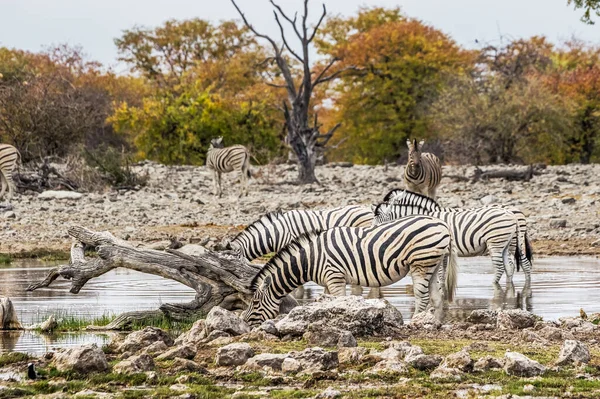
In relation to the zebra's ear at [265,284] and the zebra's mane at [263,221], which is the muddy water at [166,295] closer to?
the zebra's mane at [263,221]

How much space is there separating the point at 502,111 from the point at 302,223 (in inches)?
1242

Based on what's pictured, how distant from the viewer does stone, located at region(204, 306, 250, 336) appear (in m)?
10.2

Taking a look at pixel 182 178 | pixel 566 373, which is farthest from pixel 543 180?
pixel 566 373

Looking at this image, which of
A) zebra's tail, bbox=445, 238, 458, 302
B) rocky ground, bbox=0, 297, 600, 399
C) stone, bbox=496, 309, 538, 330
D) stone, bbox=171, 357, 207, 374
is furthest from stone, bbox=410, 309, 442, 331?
stone, bbox=171, 357, 207, 374

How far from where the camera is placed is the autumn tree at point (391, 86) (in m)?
59.0

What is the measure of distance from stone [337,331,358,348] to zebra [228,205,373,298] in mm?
5777

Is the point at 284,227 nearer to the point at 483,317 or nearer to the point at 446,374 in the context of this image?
the point at 483,317

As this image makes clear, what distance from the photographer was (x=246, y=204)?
29.2m

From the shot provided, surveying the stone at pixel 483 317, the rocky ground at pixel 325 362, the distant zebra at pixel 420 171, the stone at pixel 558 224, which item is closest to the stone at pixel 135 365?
the rocky ground at pixel 325 362

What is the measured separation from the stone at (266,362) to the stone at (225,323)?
173cm

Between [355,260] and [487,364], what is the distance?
12.4 feet

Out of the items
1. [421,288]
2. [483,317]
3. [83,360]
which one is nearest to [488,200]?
[421,288]

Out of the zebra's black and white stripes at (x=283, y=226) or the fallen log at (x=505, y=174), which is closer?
the zebra's black and white stripes at (x=283, y=226)

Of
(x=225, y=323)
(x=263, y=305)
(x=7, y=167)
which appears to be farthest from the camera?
(x=7, y=167)
